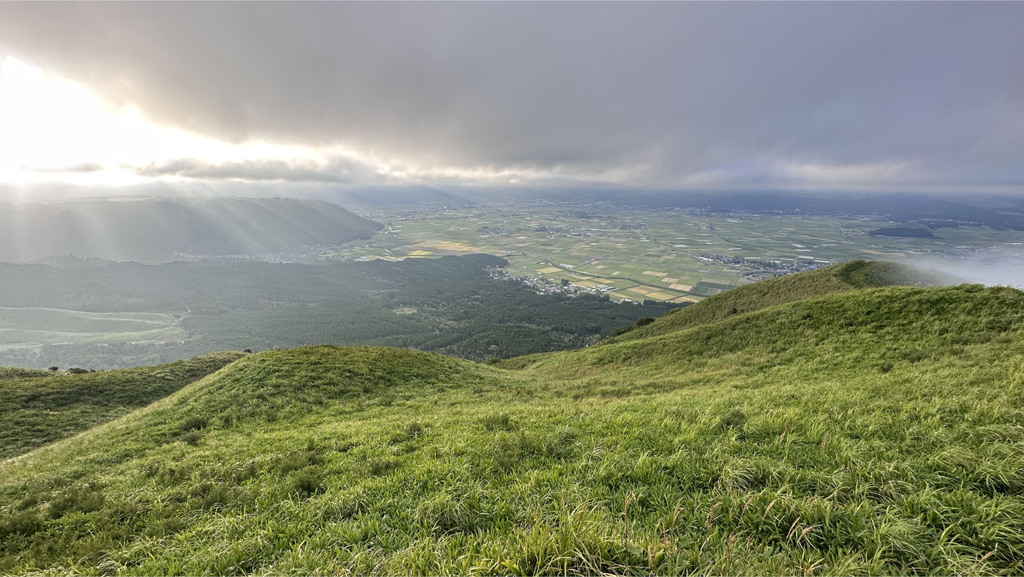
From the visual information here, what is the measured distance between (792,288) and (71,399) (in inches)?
3073

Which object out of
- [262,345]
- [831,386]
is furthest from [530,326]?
[831,386]

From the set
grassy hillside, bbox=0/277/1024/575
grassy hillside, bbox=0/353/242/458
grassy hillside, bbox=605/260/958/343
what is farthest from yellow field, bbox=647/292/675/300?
grassy hillside, bbox=0/353/242/458

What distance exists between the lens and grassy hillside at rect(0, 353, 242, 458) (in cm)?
2334

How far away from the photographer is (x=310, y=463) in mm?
10297

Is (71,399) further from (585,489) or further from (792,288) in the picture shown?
(792,288)

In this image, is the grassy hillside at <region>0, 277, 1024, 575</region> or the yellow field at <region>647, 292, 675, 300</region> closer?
the grassy hillside at <region>0, 277, 1024, 575</region>

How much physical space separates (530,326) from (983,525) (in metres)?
178

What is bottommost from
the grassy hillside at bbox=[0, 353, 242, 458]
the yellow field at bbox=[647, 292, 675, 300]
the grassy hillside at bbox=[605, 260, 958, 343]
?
the yellow field at bbox=[647, 292, 675, 300]

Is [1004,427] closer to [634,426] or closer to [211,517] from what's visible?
[634,426]

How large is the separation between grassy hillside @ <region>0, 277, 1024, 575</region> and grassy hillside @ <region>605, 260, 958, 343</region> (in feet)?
103

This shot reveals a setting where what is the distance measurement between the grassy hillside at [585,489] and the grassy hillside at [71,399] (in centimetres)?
1002

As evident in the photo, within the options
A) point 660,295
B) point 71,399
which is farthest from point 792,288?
point 660,295

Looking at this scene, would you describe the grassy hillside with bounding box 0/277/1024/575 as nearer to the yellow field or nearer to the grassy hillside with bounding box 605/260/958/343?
the grassy hillside with bounding box 605/260/958/343

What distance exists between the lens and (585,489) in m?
6.87
